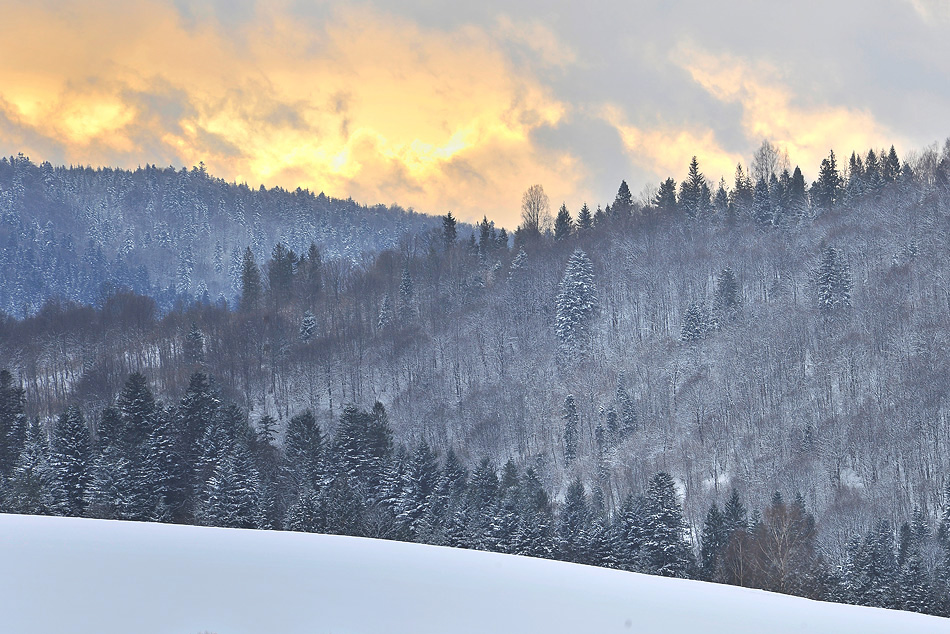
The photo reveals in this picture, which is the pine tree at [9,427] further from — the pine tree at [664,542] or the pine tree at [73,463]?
the pine tree at [664,542]

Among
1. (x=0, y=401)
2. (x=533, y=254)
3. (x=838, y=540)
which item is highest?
(x=533, y=254)

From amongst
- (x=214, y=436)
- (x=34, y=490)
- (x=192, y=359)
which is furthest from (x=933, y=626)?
(x=192, y=359)

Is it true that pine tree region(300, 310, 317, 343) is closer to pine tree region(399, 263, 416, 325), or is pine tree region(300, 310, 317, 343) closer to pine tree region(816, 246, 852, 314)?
pine tree region(399, 263, 416, 325)

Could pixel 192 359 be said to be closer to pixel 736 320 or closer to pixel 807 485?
pixel 736 320

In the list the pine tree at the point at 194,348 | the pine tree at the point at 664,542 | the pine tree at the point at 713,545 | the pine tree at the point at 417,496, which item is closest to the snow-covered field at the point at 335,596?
the pine tree at the point at 664,542

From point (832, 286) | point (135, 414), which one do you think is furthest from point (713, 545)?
point (832, 286)

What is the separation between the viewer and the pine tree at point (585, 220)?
13400cm

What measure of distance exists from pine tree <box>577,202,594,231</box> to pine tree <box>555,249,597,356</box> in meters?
21.5

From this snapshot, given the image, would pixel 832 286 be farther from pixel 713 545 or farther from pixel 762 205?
pixel 713 545

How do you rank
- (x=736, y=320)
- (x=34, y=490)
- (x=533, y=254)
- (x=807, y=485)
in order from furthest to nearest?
(x=533, y=254) → (x=736, y=320) → (x=807, y=485) → (x=34, y=490)

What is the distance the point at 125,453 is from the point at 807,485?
5924cm

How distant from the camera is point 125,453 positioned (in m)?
46.7

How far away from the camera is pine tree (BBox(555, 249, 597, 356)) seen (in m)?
106

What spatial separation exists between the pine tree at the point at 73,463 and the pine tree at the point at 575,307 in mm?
68117
